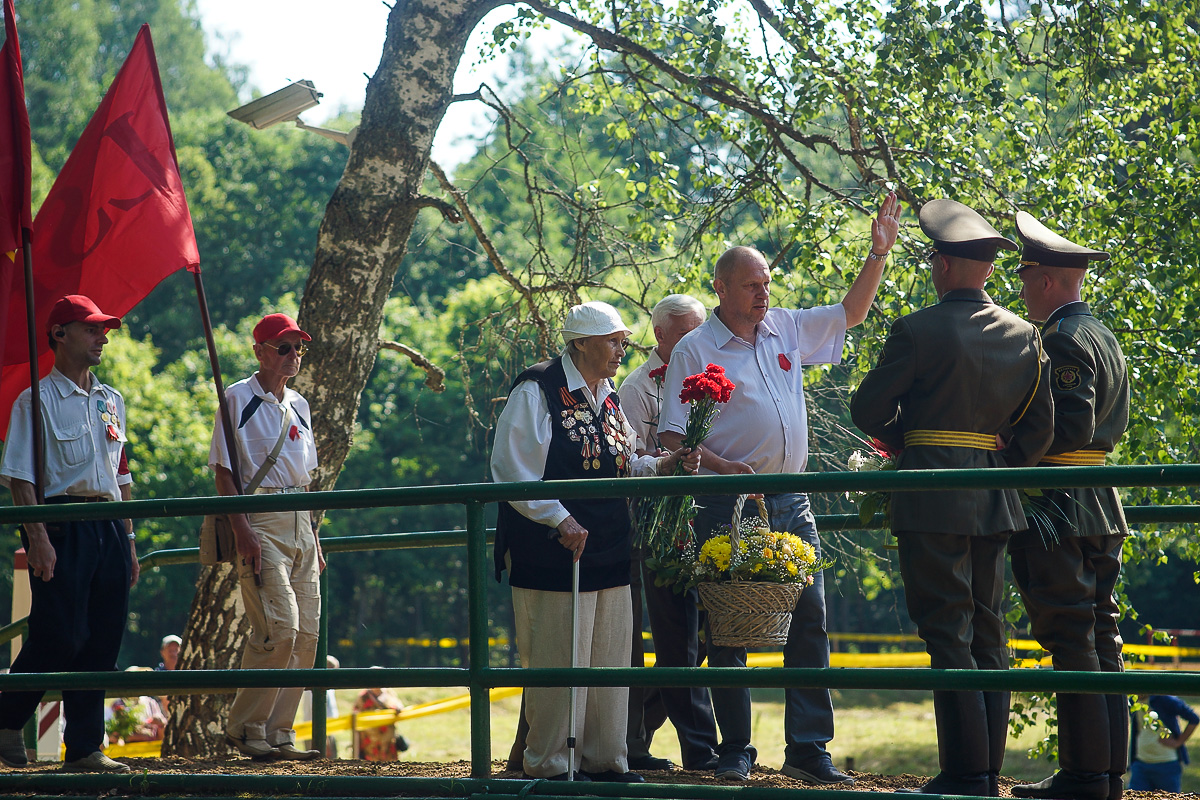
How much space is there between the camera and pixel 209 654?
7441mm

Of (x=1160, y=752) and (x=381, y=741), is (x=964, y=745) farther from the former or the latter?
(x=381, y=741)

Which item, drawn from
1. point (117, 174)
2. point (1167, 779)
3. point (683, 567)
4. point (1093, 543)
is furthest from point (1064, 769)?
point (1167, 779)

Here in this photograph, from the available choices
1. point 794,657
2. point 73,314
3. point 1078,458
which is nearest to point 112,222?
point 73,314

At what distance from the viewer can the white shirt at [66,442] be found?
5121 millimetres

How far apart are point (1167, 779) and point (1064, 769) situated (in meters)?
6.12

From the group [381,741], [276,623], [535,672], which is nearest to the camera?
[535,672]

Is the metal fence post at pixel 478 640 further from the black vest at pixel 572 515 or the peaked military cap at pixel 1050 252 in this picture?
the peaked military cap at pixel 1050 252

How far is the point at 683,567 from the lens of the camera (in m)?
4.77

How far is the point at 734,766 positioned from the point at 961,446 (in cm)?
157

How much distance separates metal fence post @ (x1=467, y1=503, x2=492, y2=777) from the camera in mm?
4172

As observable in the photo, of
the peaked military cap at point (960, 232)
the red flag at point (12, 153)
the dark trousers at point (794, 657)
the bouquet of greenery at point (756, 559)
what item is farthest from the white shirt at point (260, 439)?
the peaked military cap at point (960, 232)

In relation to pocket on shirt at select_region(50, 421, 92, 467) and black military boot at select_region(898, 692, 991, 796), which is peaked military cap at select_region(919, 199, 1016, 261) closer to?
black military boot at select_region(898, 692, 991, 796)

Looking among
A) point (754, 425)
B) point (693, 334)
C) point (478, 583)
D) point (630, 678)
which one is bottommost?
point (630, 678)

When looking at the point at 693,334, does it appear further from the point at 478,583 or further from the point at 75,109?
the point at 75,109
